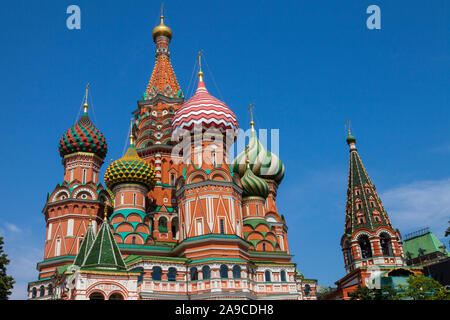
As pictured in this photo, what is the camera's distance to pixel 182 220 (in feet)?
91.5

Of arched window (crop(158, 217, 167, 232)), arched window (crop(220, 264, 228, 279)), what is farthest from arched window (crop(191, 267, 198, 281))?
arched window (crop(158, 217, 167, 232))

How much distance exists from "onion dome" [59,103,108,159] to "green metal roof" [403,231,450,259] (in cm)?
3041

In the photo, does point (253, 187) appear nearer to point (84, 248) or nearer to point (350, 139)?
point (350, 139)

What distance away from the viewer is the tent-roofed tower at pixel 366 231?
106 feet

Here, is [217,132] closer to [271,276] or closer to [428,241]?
[271,276]

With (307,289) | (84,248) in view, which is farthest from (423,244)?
(84,248)

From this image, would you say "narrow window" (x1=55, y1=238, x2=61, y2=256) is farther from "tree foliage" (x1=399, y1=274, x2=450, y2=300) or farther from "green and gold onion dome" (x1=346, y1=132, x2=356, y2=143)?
"green and gold onion dome" (x1=346, y1=132, x2=356, y2=143)

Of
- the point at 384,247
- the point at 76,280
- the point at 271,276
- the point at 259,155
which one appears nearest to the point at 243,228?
the point at 271,276

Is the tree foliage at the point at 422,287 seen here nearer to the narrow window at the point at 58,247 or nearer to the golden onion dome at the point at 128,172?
the golden onion dome at the point at 128,172

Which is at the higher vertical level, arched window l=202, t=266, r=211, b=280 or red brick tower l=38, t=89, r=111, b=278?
red brick tower l=38, t=89, r=111, b=278

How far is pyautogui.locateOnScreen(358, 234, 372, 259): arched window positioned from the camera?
3362 cm

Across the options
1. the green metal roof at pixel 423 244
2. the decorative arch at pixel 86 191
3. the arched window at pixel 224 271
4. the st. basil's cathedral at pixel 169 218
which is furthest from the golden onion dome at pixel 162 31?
the green metal roof at pixel 423 244

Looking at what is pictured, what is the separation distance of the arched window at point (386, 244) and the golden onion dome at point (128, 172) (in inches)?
656
